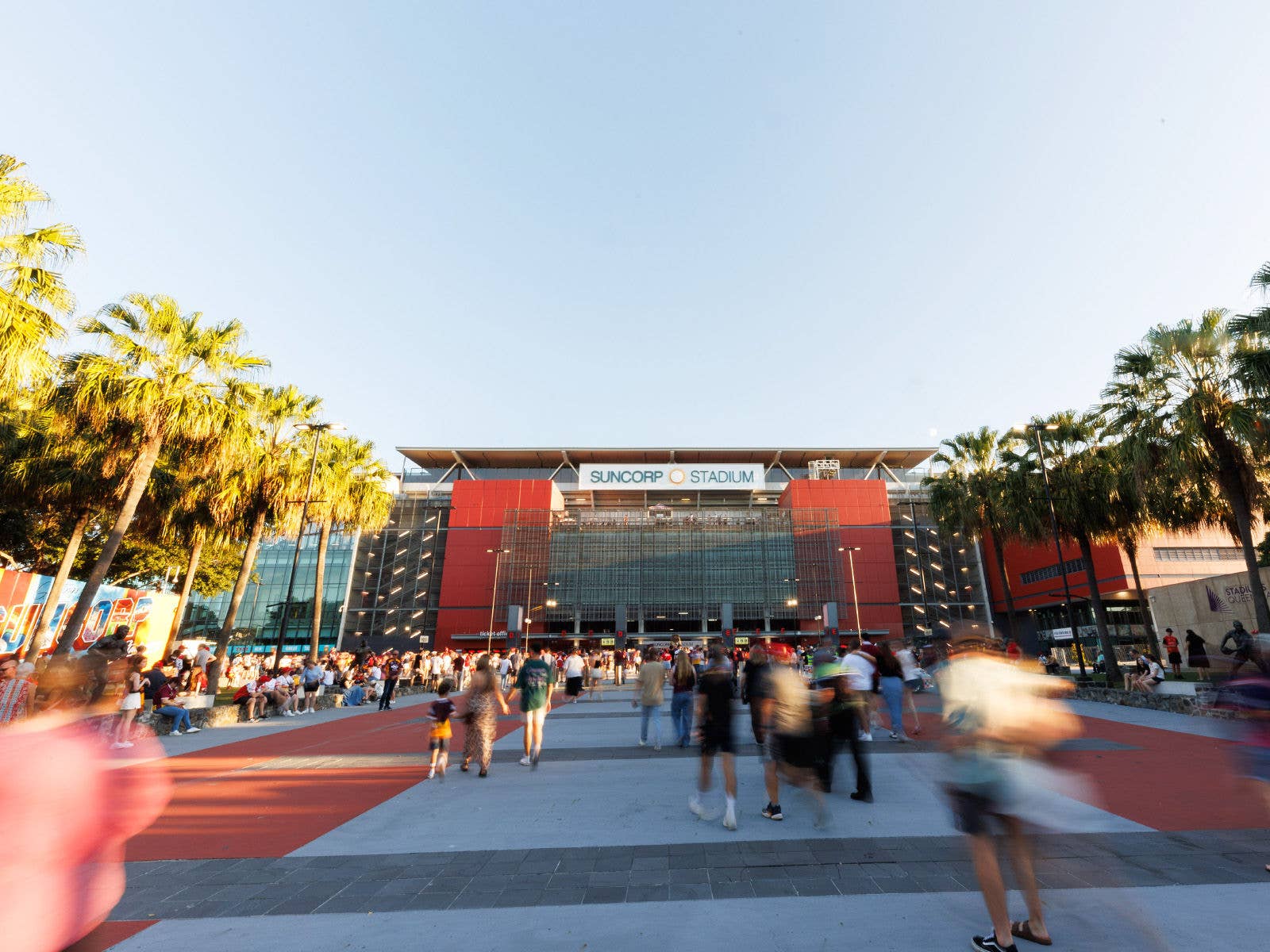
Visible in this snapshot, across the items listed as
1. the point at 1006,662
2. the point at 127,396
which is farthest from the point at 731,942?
the point at 127,396

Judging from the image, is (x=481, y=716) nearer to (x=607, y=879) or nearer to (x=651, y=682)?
(x=651, y=682)

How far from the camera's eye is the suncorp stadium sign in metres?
72.3

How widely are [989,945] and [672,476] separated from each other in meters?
69.7

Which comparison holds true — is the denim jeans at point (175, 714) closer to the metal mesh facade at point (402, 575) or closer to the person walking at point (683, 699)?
the person walking at point (683, 699)

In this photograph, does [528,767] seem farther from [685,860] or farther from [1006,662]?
[1006,662]

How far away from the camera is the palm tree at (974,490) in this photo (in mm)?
28906

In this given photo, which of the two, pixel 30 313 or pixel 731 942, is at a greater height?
pixel 30 313

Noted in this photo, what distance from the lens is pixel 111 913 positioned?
14.1ft

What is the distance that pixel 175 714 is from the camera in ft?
45.3

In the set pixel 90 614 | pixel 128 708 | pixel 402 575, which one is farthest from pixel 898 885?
pixel 402 575

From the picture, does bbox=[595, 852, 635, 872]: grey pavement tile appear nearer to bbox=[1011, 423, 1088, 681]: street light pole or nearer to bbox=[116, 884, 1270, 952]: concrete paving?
bbox=[116, 884, 1270, 952]: concrete paving

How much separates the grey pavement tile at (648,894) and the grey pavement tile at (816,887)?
0.96 m

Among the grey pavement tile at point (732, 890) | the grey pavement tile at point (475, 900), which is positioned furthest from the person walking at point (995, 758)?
the grey pavement tile at point (475, 900)

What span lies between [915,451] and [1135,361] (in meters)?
60.8
